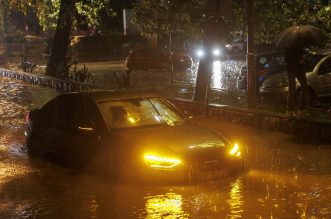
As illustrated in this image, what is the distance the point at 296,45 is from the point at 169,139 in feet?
20.3

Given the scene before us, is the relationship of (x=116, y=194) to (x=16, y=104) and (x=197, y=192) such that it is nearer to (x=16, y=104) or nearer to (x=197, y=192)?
(x=197, y=192)

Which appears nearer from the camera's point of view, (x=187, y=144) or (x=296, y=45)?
(x=187, y=144)

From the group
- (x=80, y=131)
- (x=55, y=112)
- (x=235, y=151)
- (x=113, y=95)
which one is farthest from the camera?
(x=55, y=112)

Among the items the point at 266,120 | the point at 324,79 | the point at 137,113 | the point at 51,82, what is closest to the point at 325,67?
the point at 324,79

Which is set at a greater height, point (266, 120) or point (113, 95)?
point (113, 95)

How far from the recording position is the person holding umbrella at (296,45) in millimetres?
13195

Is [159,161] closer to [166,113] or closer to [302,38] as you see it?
[166,113]

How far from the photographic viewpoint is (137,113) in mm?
8812

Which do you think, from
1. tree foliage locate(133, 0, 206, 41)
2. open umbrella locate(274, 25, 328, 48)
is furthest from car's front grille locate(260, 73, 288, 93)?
open umbrella locate(274, 25, 328, 48)

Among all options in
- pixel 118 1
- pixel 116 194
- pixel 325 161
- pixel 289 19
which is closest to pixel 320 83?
pixel 289 19

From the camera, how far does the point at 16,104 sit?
19031mm

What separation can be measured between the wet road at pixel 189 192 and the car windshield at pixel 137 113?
2.98 ft

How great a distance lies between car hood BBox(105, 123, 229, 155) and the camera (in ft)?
25.9

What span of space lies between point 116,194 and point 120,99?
1642 millimetres
